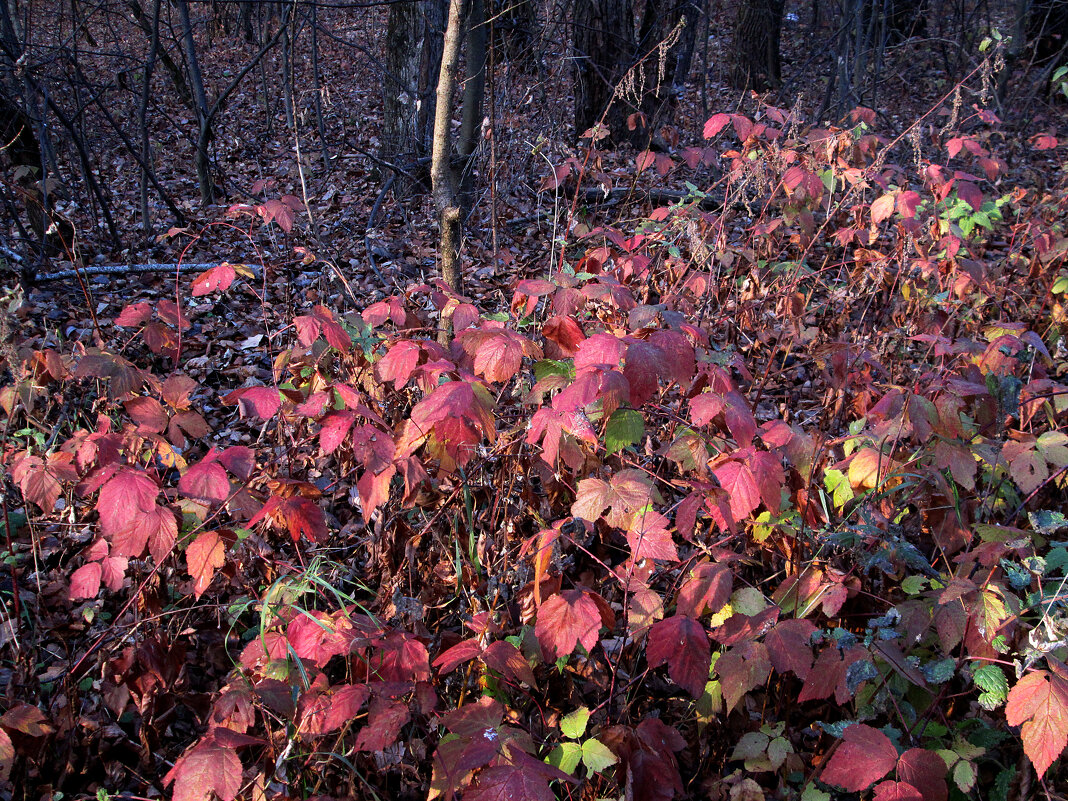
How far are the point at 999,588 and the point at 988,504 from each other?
2.34 feet

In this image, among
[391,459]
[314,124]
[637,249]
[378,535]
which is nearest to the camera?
[391,459]

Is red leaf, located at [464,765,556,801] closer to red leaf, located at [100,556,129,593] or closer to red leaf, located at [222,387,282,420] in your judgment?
red leaf, located at [222,387,282,420]

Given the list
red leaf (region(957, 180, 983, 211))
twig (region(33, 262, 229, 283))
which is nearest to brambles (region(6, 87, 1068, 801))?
red leaf (region(957, 180, 983, 211))

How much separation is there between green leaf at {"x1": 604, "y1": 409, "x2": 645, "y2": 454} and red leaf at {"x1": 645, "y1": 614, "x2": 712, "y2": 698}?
19.1 inches

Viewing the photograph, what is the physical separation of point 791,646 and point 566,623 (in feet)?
1.84

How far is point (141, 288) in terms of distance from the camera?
17.0 feet

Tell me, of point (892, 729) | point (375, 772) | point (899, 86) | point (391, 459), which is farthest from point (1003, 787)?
point (899, 86)

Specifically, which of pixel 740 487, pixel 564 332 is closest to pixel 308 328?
pixel 564 332

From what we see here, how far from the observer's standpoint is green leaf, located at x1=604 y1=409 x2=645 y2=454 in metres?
1.90

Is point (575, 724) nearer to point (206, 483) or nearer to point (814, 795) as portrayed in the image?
point (814, 795)

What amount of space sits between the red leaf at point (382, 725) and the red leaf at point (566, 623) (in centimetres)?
38

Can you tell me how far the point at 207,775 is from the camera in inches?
55.9

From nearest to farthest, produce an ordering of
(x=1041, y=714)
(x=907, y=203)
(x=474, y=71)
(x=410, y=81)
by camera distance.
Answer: (x=1041, y=714)
(x=907, y=203)
(x=474, y=71)
(x=410, y=81)

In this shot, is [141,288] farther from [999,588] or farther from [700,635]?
[999,588]
